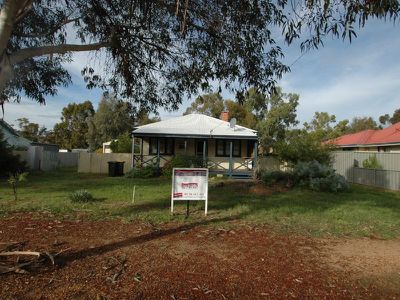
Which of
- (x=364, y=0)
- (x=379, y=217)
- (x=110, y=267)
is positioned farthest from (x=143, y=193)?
→ (x=364, y=0)

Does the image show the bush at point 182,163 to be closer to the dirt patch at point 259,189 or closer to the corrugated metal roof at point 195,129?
the corrugated metal roof at point 195,129

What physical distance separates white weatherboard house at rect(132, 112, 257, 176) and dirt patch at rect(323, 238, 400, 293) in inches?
666

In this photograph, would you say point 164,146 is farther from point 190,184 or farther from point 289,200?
point 190,184

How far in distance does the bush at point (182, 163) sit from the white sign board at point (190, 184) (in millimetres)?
12915

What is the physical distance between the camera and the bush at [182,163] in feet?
73.9

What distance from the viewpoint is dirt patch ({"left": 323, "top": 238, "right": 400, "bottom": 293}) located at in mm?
5250

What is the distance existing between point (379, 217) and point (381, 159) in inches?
520

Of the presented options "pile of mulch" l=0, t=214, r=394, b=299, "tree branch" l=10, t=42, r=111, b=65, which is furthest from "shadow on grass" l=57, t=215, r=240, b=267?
"tree branch" l=10, t=42, r=111, b=65

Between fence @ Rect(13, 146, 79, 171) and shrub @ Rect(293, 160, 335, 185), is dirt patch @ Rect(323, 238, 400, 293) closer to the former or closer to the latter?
shrub @ Rect(293, 160, 335, 185)

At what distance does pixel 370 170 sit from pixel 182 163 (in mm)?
10921

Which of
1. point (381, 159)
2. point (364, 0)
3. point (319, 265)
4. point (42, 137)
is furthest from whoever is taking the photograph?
point (42, 137)

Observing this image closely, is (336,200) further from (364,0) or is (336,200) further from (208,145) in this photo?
(208,145)

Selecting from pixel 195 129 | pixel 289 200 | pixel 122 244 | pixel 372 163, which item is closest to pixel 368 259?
pixel 122 244

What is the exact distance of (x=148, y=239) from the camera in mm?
6898
